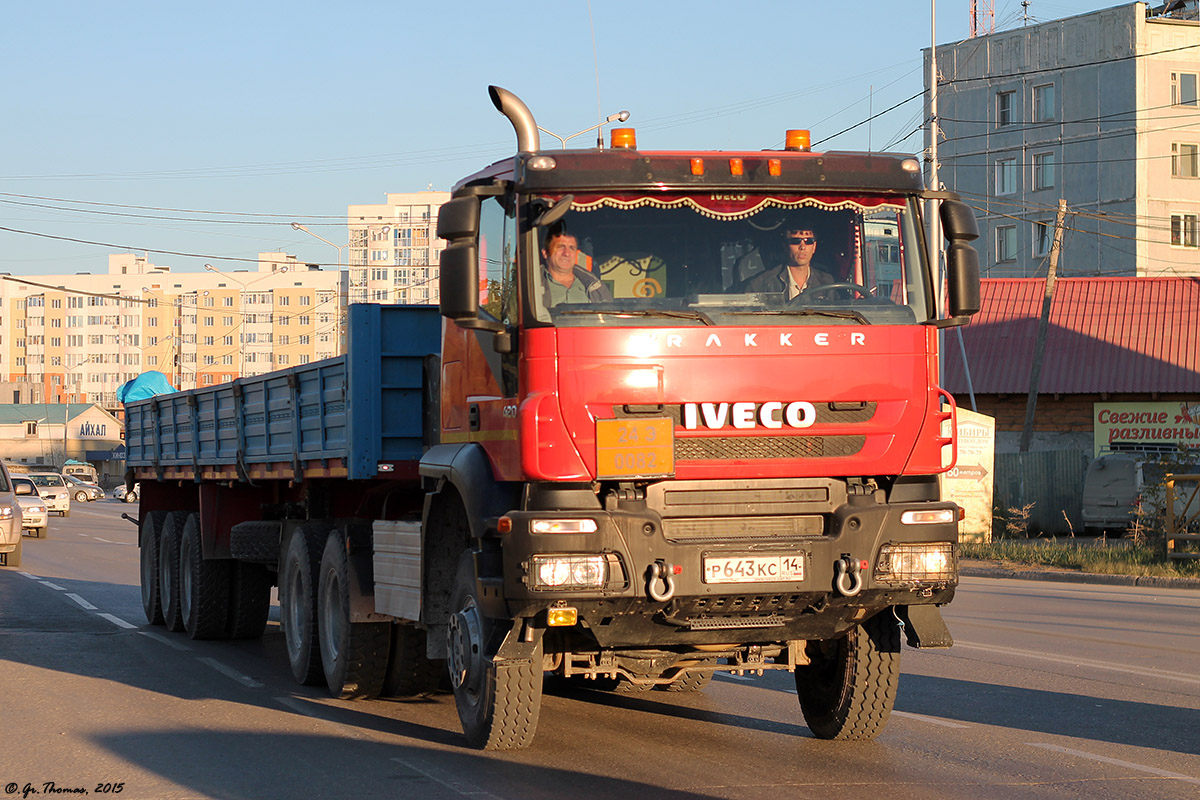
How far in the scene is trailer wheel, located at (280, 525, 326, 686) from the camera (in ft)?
34.3

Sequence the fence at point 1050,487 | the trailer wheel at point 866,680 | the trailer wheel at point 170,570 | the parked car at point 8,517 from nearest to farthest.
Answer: the trailer wheel at point 866,680 → the trailer wheel at point 170,570 → the parked car at point 8,517 → the fence at point 1050,487

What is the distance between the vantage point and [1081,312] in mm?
40531

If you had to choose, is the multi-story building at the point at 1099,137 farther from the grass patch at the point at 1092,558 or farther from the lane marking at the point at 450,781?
the lane marking at the point at 450,781

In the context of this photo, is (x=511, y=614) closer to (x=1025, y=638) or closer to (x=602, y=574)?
(x=602, y=574)

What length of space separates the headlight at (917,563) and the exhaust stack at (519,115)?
3.20 m

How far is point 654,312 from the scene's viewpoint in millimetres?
7125

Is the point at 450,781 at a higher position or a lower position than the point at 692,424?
lower

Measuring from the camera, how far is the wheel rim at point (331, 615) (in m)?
9.93

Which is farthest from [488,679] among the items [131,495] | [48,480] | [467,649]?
[48,480]

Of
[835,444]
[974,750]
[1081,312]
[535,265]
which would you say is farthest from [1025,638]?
[1081,312]

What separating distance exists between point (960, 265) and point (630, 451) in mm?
2019

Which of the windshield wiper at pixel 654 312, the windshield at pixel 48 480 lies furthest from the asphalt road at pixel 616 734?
the windshield at pixel 48 480

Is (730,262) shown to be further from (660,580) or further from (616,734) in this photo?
(616,734)

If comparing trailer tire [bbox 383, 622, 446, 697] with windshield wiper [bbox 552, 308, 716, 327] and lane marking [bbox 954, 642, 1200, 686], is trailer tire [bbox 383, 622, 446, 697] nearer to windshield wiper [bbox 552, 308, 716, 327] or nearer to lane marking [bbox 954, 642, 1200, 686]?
windshield wiper [bbox 552, 308, 716, 327]
